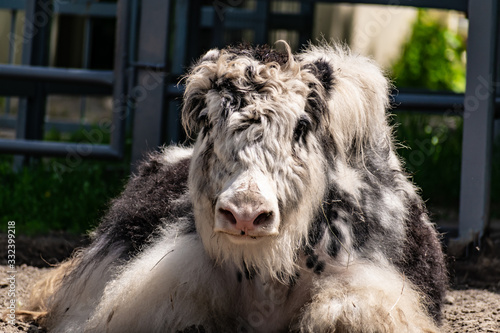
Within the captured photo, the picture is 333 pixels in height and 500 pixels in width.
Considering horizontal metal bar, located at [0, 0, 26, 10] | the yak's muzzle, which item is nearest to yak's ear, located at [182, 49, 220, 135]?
the yak's muzzle

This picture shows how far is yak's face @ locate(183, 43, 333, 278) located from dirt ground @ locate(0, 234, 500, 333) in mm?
1030

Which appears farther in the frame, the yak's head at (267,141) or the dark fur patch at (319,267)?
the dark fur patch at (319,267)

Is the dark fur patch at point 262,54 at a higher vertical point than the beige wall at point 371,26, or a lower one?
lower

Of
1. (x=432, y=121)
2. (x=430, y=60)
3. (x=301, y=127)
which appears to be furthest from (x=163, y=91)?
(x=430, y=60)

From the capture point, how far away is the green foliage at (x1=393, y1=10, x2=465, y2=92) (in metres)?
12.8

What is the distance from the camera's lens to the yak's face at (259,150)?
2.49m

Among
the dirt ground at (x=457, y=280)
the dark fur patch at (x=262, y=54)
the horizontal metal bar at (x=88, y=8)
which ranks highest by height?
the horizontal metal bar at (x=88, y=8)

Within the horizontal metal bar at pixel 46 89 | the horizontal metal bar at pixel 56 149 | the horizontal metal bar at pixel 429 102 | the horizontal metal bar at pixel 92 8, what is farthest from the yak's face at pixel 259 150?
the horizontal metal bar at pixel 92 8

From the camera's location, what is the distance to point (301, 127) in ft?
8.89

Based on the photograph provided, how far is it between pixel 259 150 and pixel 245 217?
32 cm

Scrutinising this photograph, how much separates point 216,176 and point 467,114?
2.57 m

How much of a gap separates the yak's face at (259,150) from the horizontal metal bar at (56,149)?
2389 millimetres

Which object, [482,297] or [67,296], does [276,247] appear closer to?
[67,296]

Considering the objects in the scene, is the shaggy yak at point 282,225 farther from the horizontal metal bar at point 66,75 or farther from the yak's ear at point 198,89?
the horizontal metal bar at point 66,75
